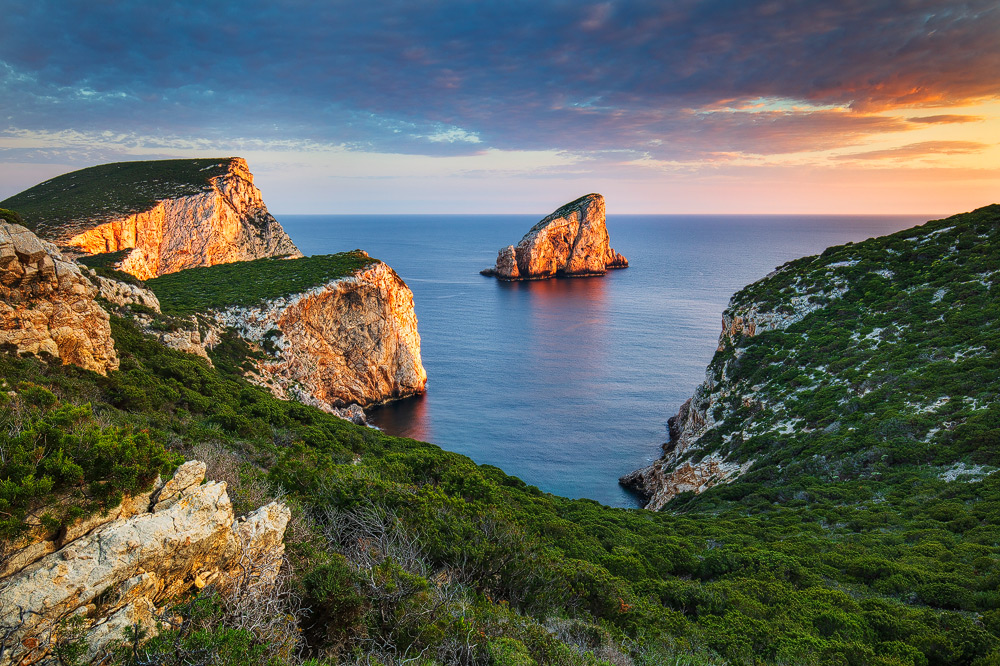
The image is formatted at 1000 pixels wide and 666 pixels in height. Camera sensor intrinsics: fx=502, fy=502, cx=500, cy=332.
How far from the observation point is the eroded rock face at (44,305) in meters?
12.4

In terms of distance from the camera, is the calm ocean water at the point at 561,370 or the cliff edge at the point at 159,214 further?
the cliff edge at the point at 159,214

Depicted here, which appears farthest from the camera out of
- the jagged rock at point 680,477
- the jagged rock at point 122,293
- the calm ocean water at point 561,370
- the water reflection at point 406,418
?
the water reflection at point 406,418

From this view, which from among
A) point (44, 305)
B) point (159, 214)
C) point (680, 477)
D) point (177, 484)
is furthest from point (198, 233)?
point (177, 484)

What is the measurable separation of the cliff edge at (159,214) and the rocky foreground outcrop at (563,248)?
2718 inches

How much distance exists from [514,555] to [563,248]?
129m

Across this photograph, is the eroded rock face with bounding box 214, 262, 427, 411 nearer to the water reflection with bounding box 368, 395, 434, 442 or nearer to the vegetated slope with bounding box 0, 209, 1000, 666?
the water reflection with bounding box 368, 395, 434, 442

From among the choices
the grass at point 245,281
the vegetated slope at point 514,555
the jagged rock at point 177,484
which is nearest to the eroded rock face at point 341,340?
the grass at point 245,281

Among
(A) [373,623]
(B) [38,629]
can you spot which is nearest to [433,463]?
(A) [373,623]

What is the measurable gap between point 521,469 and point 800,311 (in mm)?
24317

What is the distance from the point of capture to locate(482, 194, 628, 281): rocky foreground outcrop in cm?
13050

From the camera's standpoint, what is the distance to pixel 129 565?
5773mm

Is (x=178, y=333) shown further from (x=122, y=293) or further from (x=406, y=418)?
(x=406, y=418)

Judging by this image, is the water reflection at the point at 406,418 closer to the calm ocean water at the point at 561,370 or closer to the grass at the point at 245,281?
the calm ocean water at the point at 561,370

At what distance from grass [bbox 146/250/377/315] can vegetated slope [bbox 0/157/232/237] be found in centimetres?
993
